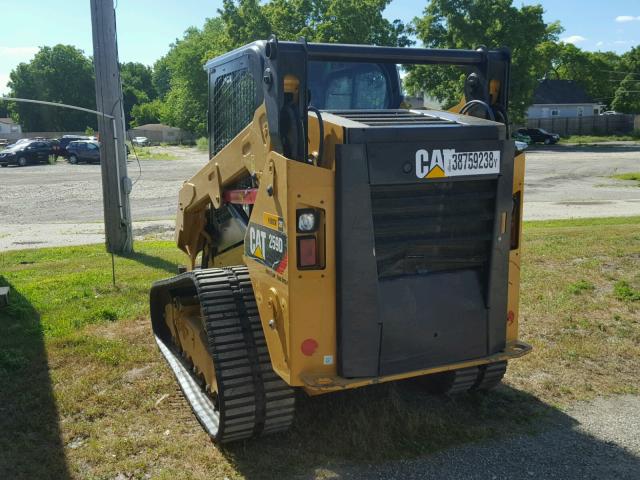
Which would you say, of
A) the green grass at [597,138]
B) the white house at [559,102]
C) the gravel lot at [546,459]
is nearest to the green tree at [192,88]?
the white house at [559,102]

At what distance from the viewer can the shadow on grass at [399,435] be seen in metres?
3.97

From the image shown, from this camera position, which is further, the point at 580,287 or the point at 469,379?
the point at 580,287

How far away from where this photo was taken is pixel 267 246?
3.83 meters

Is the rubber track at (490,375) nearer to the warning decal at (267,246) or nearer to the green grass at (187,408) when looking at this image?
the green grass at (187,408)

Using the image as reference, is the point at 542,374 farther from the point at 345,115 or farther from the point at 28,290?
the point at 28,290

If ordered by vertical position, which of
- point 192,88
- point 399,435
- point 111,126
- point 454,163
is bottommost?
point 399,435

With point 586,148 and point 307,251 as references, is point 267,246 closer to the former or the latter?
point 307,251

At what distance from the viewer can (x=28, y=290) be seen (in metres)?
8.34

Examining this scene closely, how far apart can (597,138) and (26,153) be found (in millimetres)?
43093

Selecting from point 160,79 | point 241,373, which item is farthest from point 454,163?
point 160,79

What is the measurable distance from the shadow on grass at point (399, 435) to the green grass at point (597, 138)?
48.3 meters

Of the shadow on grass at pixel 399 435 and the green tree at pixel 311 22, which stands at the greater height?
the green tree at pixel 311 22

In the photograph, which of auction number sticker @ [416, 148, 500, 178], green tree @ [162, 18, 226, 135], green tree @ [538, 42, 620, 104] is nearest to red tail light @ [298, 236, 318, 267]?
auction number sticker @ [416, 148, 500, 178]

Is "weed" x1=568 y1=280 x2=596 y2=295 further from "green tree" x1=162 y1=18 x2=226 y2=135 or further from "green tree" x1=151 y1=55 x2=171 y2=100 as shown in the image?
"green tree" x1=151 y1=55 x2=171 y2=100
